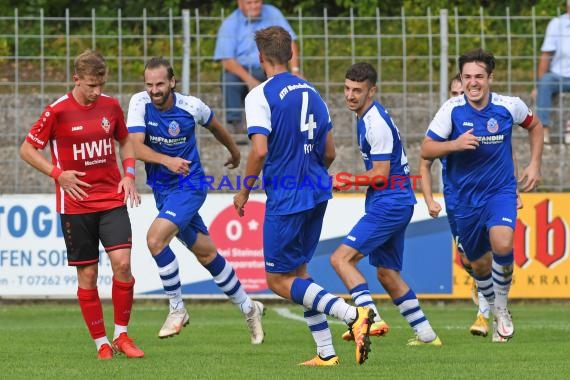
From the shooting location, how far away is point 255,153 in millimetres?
8969

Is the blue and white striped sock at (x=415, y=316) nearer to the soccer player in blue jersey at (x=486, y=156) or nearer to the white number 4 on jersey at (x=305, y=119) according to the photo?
the soccer player in blue jersey at (x=486, y=156)

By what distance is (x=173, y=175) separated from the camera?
11.4m

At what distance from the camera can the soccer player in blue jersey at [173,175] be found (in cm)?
1107

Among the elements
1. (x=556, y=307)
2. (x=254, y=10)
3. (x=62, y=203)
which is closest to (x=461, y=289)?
(x=556, y=307)

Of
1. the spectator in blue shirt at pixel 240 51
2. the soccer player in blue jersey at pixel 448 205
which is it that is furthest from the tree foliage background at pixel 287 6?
the soccer player in blue jersey at pixel 448 205

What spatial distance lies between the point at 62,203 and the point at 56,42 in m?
6.33

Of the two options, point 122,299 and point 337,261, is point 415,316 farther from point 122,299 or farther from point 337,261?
point 122,299

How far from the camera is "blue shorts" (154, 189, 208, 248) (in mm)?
11203

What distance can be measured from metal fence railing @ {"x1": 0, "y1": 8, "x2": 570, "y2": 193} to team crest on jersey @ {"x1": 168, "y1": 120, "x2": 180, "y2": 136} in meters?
4.07

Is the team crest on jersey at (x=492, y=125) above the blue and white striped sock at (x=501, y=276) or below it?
above

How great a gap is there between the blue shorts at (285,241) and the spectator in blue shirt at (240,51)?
667cm

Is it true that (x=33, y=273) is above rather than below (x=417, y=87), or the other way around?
below

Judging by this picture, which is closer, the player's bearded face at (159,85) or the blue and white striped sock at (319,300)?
the blue and white striped sock at (319,300)

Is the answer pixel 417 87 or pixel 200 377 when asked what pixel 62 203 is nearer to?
pixel 200 377
